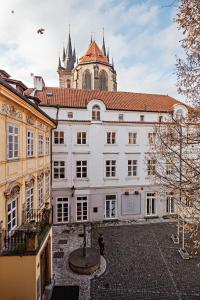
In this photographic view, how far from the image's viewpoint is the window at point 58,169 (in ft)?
62.2

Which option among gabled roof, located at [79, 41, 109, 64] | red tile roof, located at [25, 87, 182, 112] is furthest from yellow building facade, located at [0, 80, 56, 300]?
gabled roof, located at [79, 41, 109, 64]

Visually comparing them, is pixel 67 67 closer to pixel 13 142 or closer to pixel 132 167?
pixel 132 167

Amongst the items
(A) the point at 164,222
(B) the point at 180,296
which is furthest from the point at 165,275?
(A) the point at 164,222

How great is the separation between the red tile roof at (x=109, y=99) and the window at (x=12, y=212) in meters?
12.0

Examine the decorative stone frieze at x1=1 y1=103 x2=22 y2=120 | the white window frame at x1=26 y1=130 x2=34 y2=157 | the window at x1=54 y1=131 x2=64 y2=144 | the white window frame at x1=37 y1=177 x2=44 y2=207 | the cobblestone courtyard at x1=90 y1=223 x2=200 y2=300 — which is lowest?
the cobblestone courtyard at x1=90 y1=223 x2=200 y2=300

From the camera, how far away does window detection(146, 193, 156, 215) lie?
21.2 metres

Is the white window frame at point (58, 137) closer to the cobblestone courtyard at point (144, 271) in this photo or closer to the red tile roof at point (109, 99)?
the red tile roof at point (109, 99)

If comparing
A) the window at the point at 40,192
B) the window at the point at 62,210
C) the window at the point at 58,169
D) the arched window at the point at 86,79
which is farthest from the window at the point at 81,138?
the arched window at the point at 86,79

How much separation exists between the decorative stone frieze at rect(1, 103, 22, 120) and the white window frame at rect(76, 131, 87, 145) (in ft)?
33.8

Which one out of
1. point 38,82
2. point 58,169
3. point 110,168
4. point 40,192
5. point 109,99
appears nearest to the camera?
point 40,192

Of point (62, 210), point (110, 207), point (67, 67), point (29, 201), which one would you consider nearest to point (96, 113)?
point (110, 207)

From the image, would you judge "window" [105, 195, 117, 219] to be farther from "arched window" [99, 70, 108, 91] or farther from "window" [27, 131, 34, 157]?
"arched window" [99, 70, 108, 91]

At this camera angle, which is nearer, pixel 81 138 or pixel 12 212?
pixel 12 212

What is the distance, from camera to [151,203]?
2128cm
